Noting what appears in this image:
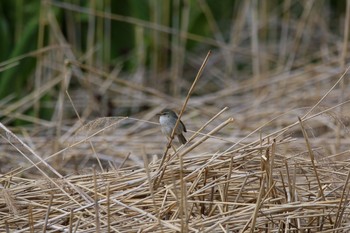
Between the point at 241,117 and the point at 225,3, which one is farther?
the point at 225,3

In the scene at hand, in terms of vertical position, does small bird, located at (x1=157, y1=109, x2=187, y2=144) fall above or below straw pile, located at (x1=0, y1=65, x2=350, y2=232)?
above

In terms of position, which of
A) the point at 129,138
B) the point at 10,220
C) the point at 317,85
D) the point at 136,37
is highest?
the point at 136,37

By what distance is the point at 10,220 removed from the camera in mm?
2844

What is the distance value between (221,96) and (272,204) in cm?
298

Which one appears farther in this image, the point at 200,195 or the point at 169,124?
the point at 169,124

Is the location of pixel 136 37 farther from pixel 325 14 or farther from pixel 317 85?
pixel 325 14

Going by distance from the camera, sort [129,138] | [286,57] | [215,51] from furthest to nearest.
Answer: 1. [215,51]
2. [286,57]
3. [129,138]

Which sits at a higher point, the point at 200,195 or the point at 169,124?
the point at 169,124

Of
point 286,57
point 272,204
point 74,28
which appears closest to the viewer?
point 272,204

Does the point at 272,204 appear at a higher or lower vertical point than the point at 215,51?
lower

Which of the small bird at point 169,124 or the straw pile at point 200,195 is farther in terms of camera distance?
the small bird at point 169,124

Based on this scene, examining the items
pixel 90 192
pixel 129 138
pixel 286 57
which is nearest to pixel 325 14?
pixel 286 57

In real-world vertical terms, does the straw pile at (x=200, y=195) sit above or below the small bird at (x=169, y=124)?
below

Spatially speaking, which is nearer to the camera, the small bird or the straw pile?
the straw pile
